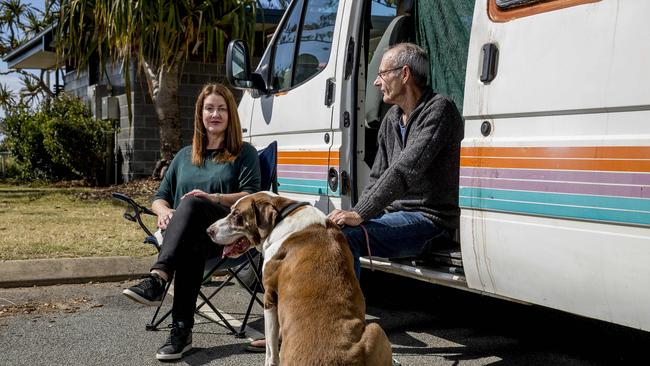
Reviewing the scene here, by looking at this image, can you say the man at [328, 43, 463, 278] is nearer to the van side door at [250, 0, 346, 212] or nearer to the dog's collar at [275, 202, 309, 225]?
the dog's collar at [275, 202, 309, 225]

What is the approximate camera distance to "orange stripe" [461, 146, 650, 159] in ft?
8.90

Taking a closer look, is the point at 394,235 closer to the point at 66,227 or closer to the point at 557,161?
the point at 557,161

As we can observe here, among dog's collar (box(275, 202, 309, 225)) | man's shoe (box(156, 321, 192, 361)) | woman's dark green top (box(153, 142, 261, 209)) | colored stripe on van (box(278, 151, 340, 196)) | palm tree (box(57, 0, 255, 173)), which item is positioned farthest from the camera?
palm tree (box(57, 0, 255, 173))

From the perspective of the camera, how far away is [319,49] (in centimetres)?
492

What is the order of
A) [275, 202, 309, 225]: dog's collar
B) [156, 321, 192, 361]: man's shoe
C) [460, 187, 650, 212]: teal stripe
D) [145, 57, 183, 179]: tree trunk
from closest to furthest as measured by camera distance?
[460, 187, 650, 212]: teal stripe, [275, 202, 309, 225]: dog's collar, [156, 321, 192, 361]: man's shoe, [145, 57, 183, 179]: tree trunk

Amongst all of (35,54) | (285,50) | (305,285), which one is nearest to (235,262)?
(305,285)

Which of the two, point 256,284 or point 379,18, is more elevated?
point 379,18

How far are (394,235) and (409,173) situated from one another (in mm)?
342

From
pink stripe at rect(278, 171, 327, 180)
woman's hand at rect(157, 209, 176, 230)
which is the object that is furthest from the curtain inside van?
woman's hand at rect(157, 209, 176, 230)

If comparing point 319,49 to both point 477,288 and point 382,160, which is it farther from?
point 477,288

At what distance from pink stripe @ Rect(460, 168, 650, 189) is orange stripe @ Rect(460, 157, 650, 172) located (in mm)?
19

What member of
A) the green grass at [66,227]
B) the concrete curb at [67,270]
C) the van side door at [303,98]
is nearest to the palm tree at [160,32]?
the green grass at [66,227]

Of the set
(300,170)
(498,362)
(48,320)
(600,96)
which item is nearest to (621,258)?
(600,96)

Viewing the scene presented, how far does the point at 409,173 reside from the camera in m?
3.73
